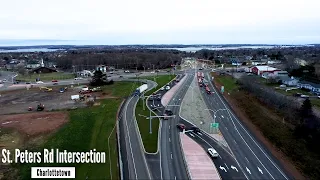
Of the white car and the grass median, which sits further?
the grass median

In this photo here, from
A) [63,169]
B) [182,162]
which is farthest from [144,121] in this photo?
[63,169]

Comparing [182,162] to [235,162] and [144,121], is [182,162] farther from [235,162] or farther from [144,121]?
[144,121]

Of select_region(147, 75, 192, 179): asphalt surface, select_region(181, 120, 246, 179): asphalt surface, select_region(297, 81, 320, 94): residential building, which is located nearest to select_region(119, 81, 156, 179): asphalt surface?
select_region(147, 75, 192, 179): asphalt surface

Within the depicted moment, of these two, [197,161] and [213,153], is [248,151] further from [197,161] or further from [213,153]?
[197,161]

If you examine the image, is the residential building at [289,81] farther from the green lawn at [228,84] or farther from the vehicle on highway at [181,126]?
the vehicle on highway at [181,126]

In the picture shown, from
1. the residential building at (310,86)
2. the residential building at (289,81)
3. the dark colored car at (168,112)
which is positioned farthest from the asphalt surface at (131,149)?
the residential building at (289,81)

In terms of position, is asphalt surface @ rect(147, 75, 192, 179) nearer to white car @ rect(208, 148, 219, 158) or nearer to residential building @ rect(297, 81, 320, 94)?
white car @ rect(208, 148, 219, 158)
